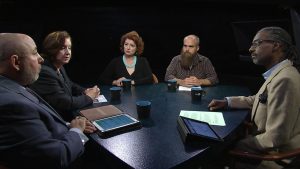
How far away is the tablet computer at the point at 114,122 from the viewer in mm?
1550

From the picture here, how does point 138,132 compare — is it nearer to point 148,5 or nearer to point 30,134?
point 30,134

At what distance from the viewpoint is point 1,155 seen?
1174 mm

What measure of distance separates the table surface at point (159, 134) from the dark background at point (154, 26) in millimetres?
1704

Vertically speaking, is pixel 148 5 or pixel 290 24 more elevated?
pixel 148 5

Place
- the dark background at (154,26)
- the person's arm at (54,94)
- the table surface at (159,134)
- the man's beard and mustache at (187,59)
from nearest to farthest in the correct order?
the table surface at (159,134), the person's arm at (54,94), the man's beard and mustache at (187,59), the dark background at (154,26)

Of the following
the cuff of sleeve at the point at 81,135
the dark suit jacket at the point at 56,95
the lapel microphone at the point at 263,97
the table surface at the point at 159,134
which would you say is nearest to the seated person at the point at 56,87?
the dark suit jacket at the point at 56,95

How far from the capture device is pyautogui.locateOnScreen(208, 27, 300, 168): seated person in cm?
166

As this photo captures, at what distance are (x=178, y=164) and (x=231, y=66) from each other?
3.34m

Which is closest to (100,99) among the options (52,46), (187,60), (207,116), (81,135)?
(52,46)

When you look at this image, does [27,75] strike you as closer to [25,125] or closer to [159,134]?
[25,125]

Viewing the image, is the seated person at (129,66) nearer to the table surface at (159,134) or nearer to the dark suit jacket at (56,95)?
the table surface at (159,134)

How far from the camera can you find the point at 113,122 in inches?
64.8

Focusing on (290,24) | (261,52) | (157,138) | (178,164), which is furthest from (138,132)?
(290,24)

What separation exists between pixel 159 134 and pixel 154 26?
3297 mm
